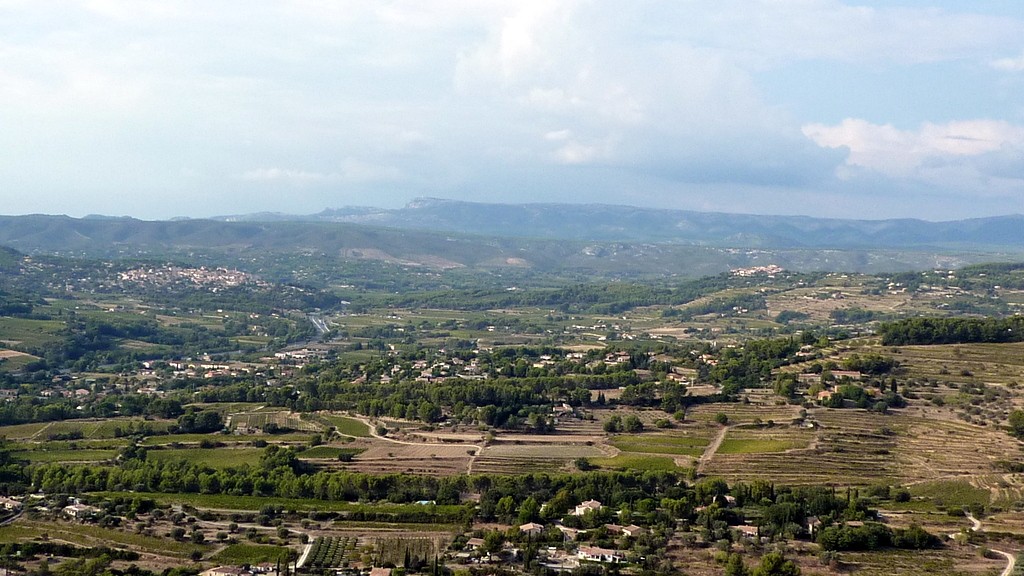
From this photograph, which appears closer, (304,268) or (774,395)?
A: (774,395)

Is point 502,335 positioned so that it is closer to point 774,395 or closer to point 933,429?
point 774,395

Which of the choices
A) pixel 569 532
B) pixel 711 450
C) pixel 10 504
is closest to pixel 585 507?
pixel 569 532

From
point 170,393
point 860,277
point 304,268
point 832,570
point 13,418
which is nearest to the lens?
point 832,570

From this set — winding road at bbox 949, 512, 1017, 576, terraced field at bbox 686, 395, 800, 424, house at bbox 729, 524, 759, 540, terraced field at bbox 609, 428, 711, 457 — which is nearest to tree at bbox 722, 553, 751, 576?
house at bbox 729, 524, 759, 540

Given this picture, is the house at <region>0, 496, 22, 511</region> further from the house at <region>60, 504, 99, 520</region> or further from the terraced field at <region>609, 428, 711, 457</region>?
the terraced field at <region>609, 428, 711, 457</region>

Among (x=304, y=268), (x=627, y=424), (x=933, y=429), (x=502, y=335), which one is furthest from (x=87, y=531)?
(x=304, y=268)

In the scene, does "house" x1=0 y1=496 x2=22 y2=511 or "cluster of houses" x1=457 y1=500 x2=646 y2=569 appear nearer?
"cluster of houses" x1=457 y1=500 x2=646 y2=569

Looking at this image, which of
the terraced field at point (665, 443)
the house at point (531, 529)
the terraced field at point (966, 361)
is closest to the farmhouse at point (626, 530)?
the house at point (531, 529)
